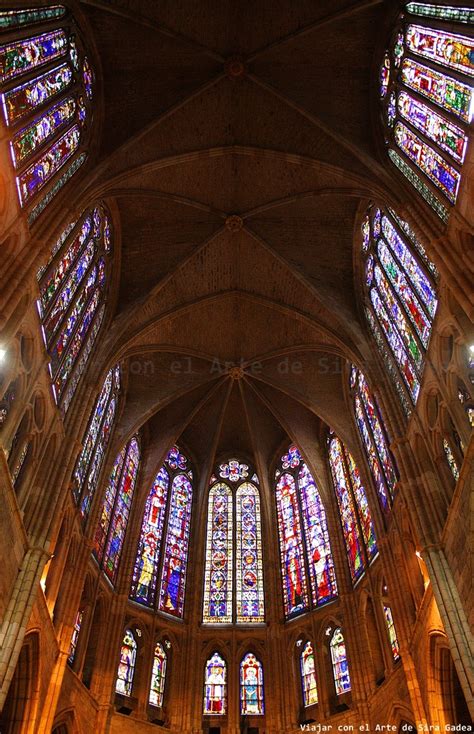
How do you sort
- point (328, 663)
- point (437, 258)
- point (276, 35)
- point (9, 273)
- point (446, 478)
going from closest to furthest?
1. point (9, 273)
2. point (437, 258)
3. point (446, 478)
4. point (276, 35)
5. point (328, 663)

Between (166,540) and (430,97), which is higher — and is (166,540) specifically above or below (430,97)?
below

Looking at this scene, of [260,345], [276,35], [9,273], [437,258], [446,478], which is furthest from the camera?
[260,345]

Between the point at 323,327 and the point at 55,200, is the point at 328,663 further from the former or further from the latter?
the point at 55,200

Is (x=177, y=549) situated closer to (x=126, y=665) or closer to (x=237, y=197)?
(x=126, y=665)

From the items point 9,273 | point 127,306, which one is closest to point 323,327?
point 127,306

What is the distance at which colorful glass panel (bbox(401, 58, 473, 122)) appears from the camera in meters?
11.4

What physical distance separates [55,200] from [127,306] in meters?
5.74

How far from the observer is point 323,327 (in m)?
18.8

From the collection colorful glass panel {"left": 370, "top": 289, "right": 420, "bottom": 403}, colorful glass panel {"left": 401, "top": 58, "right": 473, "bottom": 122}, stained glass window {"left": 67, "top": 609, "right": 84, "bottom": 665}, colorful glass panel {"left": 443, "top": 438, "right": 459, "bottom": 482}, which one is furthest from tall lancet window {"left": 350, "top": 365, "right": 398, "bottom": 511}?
stained glass window {"left": 67, "top": 609, "right": 84, "bottom": 665}

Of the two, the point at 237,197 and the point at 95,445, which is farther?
the point at 237,197

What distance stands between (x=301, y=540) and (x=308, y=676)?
4217 millimetres

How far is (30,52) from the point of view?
39.9ft

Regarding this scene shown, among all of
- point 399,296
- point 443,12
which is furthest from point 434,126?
point 399,296

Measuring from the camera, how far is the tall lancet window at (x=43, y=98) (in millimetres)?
11258
